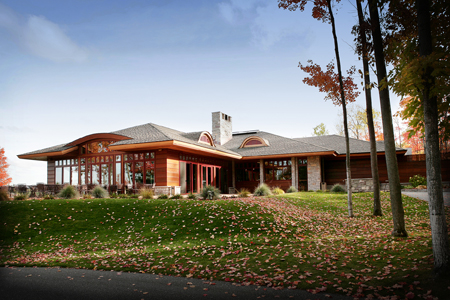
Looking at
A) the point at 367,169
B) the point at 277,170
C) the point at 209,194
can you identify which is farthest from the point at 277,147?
the point at 209,194

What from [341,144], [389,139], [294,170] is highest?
[341,144]

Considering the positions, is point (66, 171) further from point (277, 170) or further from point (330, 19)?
point (330, 19)

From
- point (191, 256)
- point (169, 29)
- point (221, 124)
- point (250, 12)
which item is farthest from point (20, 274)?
point (221, 124)

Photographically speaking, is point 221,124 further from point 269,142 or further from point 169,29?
point 169,29

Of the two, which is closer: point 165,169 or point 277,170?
point 165,169

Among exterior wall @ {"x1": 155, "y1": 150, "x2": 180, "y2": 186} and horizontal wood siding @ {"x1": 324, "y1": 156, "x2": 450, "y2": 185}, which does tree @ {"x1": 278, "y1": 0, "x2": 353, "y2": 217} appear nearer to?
exterior wall @ {"x1": 155, "y1": 150, "x2": 180, "y2": 186}

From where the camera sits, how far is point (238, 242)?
764 centimetres

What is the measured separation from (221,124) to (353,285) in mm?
23013

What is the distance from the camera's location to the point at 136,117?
82.8 feet

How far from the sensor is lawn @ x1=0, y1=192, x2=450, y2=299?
4.89 meters

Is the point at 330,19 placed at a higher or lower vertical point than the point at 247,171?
higher

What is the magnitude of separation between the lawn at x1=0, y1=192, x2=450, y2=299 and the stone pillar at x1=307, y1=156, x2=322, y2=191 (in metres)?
7.68

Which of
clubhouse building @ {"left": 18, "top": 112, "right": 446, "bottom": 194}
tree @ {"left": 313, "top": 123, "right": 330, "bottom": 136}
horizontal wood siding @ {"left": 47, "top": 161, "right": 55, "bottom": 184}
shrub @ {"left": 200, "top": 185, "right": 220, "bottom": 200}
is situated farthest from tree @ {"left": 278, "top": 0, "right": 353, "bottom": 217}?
tree @ {"left": 313, "top": 123, "right": 330, "bottom": 136}

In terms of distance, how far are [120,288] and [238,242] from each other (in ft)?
11.2
